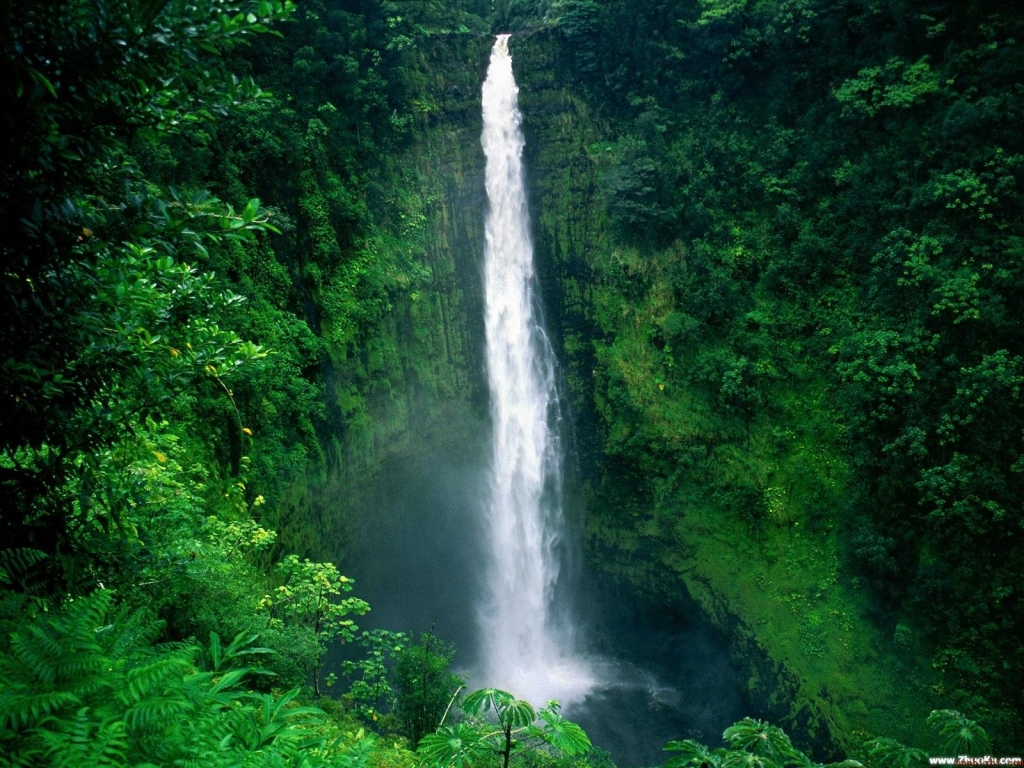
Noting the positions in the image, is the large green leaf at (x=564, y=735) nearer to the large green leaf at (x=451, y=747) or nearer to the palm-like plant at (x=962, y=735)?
the large green leaf at (x=451, y=747)

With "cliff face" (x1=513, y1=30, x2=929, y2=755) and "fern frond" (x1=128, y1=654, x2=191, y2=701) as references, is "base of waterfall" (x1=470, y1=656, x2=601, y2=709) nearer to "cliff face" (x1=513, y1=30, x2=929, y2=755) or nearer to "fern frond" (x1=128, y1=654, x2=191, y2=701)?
"cliff face" (x1=513, y1=30, x2=929, y2=755)

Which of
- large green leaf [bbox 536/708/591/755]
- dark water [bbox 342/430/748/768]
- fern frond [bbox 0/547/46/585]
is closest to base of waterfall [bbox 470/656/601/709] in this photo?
dark water [bbox 342/430/748/768]

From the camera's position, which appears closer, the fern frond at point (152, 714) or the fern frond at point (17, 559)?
the fern frond at point (152, 714)

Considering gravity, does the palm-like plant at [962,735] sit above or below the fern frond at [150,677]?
below

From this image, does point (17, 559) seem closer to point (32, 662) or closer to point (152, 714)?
point (32, 662)

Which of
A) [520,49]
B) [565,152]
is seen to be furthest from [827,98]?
[520,49]

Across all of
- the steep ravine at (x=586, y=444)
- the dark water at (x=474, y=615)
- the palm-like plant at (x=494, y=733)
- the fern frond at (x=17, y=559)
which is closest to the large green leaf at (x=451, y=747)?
the palm-like plant at (x=494, y=733)

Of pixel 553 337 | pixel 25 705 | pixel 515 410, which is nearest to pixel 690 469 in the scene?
pixel 515 410

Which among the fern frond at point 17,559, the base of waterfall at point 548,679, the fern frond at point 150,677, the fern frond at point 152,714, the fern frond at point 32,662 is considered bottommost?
the base of waterfall at point 548,679
